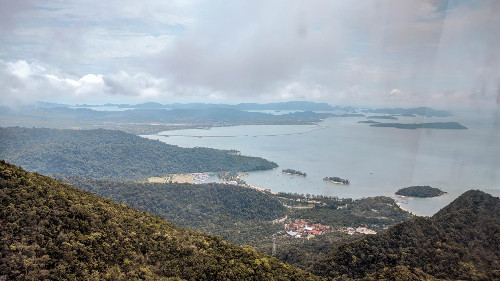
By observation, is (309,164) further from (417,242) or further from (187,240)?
(187,240)

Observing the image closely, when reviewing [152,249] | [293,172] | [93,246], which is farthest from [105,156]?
[93,246]

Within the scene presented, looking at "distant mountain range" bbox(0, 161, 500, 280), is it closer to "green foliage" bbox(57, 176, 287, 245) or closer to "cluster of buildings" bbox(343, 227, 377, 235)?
"cluster of buildings" bbox(343, 227, 377, 235)

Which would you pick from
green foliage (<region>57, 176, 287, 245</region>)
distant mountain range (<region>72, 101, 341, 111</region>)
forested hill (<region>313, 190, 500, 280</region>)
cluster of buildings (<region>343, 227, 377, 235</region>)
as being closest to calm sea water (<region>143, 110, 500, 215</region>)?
forested hill (<region>313, 190, 500, 280</region>)

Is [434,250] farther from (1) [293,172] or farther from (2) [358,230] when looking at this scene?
(1) [293,172]

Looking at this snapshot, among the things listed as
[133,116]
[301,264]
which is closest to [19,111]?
[133,116]

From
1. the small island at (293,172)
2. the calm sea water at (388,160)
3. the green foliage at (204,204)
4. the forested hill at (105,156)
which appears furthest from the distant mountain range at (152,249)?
the forested hill at (105,156)

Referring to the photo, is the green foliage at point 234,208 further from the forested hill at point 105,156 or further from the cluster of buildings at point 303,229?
the forested hill at point 105,156
